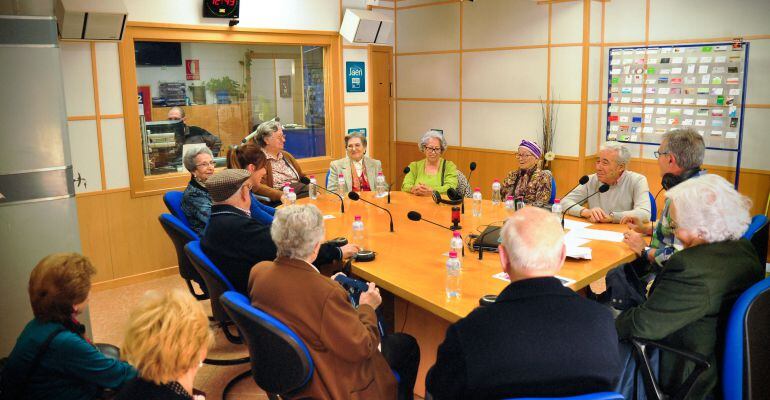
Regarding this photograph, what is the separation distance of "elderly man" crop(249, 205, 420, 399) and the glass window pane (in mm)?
3944

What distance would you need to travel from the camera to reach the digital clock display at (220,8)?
19.4 ft

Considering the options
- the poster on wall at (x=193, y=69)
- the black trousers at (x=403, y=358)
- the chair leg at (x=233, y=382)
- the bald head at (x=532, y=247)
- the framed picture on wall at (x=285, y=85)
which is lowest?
the chair leg at (x=233, y=382)

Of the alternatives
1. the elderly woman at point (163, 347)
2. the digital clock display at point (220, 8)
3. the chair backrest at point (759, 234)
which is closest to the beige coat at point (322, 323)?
the elderly woman at point (163, 347)

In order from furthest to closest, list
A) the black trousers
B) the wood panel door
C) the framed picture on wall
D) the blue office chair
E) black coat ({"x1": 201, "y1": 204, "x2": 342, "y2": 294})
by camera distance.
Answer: the wood panel door → the framed picture on wall → the blue office chair → black coat ({"x1": 201, "y1": 204, "x2": 342, "y2": 294}) → the black trousers

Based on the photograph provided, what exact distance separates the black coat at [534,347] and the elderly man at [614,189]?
8.08ft

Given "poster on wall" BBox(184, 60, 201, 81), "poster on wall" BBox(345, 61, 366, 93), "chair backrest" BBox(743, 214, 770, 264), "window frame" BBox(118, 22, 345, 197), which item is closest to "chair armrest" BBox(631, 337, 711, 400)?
"chair backrest" BBox(743, 214, 770, 264)

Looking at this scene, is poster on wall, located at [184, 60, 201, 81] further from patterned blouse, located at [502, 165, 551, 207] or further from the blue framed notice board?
the blue framed notice board

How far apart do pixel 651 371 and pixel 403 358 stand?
991 millimetres

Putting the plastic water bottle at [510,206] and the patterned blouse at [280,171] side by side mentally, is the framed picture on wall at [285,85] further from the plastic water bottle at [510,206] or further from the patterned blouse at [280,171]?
the plastic water bottle at [510,206]

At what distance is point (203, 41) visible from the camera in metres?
6.10

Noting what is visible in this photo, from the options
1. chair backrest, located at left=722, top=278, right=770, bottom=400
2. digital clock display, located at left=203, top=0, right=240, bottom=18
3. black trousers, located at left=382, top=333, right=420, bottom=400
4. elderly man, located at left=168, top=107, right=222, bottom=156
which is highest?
digital clock display, located at left=203, top=0, right=240, bottom=18

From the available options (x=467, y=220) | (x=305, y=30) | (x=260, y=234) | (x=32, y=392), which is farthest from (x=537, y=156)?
(x=32, y=392)

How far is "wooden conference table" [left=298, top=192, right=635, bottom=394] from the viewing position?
9.29 ft

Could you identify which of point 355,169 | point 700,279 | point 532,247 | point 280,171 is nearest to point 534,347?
point 532,247
